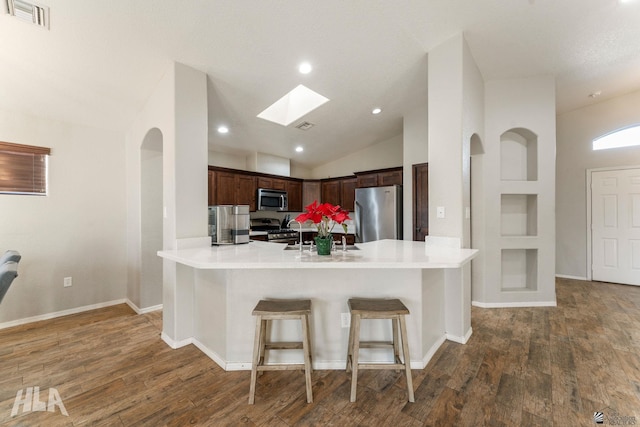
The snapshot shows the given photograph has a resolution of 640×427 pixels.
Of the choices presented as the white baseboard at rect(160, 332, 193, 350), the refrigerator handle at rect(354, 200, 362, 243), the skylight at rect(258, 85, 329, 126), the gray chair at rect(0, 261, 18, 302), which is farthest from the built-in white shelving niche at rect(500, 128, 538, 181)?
the gray chair at rect(0, 261, 18, 302)

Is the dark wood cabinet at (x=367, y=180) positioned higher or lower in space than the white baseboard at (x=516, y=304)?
higher

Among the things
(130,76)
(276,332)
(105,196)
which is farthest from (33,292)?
(276,332)

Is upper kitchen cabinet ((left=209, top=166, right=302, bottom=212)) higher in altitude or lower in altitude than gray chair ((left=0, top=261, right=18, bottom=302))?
higher

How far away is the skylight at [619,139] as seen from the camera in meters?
4.27

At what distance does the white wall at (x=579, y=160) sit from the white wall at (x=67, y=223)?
7311 millimetres

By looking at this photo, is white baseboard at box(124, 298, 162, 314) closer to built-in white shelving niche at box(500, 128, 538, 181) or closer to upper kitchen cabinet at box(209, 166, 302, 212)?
upper kitchen cabinet at box(209, 166, 302, 212)

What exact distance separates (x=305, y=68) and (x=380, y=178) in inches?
102

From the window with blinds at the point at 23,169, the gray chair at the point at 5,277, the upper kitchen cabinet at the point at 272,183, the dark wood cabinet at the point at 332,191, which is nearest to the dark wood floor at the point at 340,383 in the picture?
the gray chair at the point at 5,277

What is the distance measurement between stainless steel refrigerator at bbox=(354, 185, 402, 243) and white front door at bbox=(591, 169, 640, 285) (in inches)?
132

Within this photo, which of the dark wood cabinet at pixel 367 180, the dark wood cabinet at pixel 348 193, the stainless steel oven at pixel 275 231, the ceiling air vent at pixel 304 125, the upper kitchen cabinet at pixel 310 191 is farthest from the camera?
the upper kitchen cabinet at pixel 310 191

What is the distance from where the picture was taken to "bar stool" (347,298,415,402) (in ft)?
5.76

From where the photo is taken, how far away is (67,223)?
338 cm

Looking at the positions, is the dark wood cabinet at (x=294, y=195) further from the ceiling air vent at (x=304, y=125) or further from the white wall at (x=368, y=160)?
the ceiling air vent at (x=304, y=125)

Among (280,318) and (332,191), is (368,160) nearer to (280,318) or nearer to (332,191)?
(332,191)
